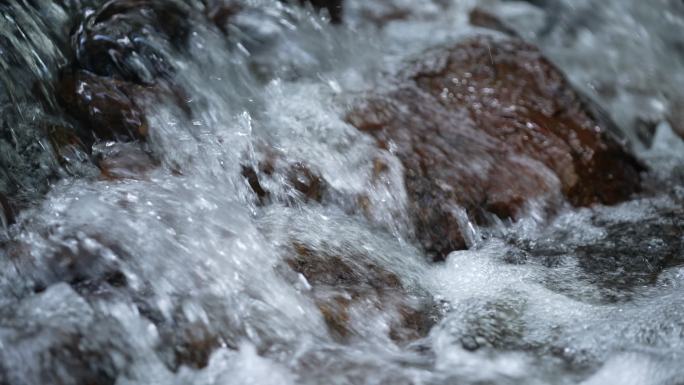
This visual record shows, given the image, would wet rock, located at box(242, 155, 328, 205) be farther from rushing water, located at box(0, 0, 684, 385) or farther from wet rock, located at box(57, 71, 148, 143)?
wet rock, located at box(57, 71, 148, 143)

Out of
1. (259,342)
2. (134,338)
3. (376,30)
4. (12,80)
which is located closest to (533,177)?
(376,30)

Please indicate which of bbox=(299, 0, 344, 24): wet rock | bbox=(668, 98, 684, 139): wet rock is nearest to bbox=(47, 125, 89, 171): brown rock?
bbox=(299, 0, 344, 24): wet rock

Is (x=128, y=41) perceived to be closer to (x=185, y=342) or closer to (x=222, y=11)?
(x=222, y=11)

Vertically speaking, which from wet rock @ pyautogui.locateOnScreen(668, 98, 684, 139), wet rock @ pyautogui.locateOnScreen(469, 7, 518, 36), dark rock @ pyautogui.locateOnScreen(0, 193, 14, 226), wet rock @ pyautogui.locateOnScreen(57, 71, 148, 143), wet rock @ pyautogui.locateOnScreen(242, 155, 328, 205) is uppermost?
wet rock @ pyautogui.locateOnScreen(57, 71, 148, 143)

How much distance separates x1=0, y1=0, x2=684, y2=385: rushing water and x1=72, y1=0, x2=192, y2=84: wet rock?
A: 0.07 metres

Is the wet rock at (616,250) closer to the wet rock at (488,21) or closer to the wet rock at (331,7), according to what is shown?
the wet rock at (488,21)

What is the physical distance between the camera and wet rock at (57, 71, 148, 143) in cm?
287

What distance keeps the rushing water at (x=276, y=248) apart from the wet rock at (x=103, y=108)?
0.06 meters

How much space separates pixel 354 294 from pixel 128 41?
5.08ft

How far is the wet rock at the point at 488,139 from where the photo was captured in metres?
3.01

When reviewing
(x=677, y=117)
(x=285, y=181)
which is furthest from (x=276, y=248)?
(x=677, y=117)

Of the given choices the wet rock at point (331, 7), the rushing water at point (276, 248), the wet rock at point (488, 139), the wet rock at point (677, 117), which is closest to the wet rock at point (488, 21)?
the rushing water at point (276, 248)

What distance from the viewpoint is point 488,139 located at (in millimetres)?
3303

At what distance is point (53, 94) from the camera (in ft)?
9.61
